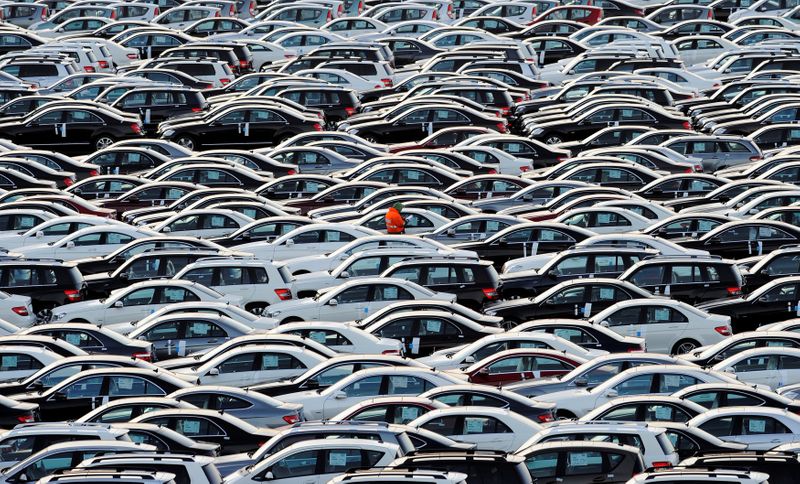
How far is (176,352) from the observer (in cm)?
2862

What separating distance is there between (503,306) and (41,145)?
664 inches

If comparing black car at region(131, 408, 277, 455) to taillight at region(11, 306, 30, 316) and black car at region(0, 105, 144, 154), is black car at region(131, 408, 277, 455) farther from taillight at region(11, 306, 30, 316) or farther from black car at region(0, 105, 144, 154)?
black car at region(0, 105, 144, 154)

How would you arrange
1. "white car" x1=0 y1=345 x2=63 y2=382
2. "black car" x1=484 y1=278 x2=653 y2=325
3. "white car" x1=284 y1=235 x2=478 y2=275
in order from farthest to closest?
1. "white car" x1=284 y1=235 x2=478 y2=275
2. "black car" x1=484 y1=278 x2=653 y2=325
3. "white car" x1=0 y1=345 x2=63 y2=382

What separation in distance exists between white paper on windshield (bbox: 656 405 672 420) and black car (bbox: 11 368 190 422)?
6.50 meters

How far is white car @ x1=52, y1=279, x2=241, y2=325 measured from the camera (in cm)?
3061

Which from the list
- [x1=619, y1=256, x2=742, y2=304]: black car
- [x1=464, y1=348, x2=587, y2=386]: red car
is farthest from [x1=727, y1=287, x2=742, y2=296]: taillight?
[x1=464, y1=348, x2=587, y2=386]: red car

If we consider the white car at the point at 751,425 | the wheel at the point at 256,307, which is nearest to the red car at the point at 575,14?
the wheel at the point at 256,307

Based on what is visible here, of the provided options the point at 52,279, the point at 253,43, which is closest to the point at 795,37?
the point at 253,43

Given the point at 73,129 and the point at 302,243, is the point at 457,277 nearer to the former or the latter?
the point at 302,243

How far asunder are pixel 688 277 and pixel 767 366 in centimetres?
497

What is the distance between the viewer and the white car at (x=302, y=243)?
3428 centimetres

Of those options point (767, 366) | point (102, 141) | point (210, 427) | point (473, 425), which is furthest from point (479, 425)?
point (102, 141)

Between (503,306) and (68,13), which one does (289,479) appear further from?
(68,13)

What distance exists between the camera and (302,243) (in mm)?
34344
